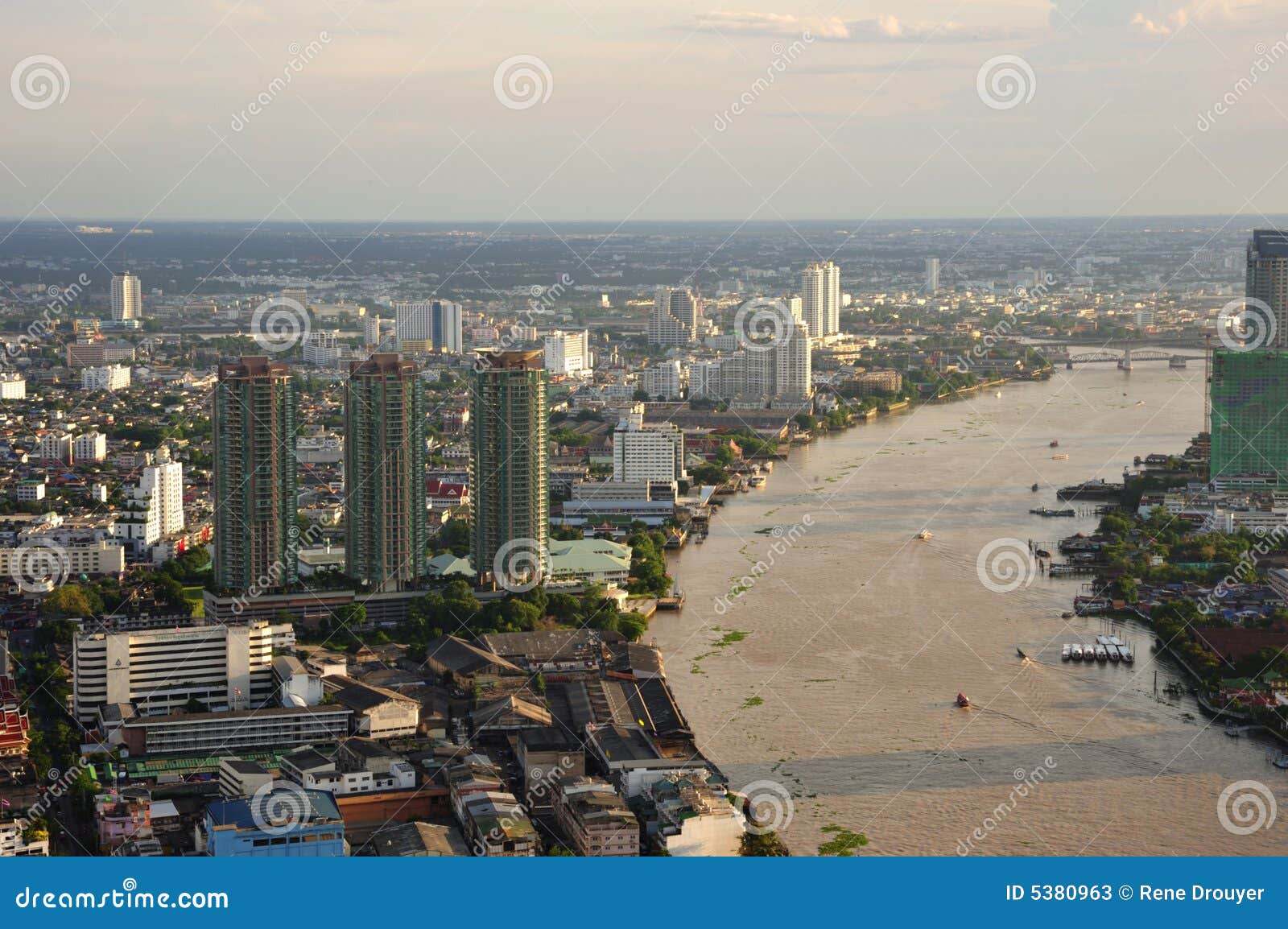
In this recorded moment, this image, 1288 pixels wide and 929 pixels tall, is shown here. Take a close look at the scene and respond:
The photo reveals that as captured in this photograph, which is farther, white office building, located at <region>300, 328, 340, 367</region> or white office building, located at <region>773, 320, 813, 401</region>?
white office building, located at <region>300, 328, 340, 367</region>

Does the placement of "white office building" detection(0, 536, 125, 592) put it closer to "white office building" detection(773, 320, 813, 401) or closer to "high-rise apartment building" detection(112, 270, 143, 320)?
"white office building" detection(773, 320, 813, 401)

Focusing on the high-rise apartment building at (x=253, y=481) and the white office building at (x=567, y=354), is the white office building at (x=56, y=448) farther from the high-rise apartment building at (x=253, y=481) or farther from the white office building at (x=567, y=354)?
the white office building at (x=567, y=354)

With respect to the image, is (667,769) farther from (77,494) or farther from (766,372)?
(766,372)

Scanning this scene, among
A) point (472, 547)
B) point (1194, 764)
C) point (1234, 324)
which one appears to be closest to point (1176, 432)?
point (1234, 324)

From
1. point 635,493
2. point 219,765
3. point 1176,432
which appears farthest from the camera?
point 1176,432

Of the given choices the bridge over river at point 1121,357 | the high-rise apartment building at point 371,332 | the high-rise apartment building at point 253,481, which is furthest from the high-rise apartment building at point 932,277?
the high-rise apartment building at point 253,481

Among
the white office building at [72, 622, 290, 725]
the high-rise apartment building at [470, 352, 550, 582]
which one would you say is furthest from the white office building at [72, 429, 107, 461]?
the white office building at [72, 622, 290, 725]
